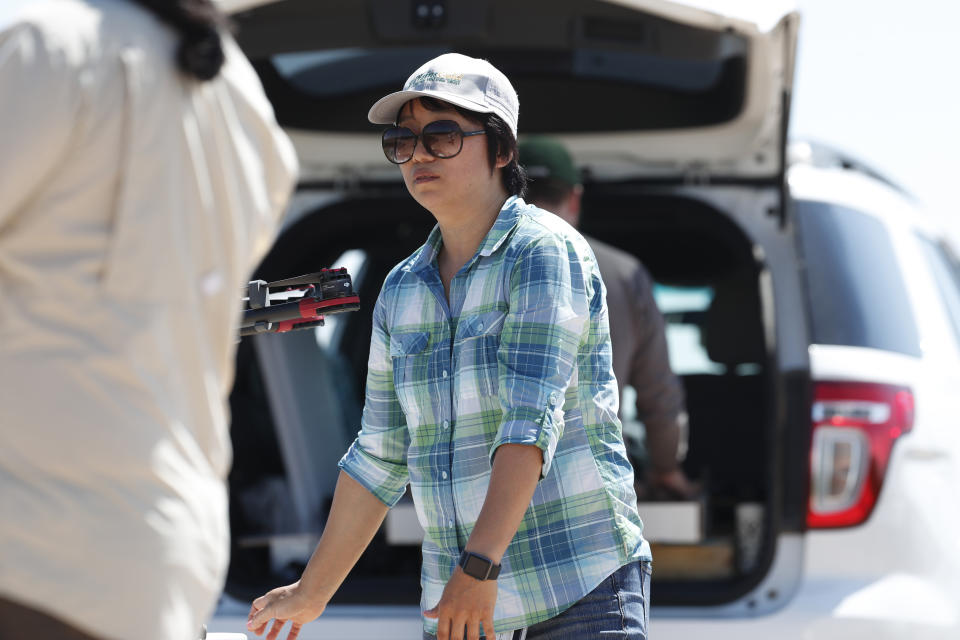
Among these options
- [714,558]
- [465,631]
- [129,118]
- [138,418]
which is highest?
[129,118]

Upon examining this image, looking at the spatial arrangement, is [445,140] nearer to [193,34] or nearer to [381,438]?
[381,438]

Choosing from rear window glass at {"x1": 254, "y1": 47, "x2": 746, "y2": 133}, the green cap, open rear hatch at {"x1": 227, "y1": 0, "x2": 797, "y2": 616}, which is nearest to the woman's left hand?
open rear hatch at {"x1": 227, "y1": 0, "x2": 797, "y2": 616}

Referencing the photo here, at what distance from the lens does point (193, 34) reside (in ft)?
4.92

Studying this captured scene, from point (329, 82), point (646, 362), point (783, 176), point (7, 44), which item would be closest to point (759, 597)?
point (646, 362)

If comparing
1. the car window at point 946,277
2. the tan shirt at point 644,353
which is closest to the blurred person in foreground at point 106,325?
the tan shirt at point 644,353

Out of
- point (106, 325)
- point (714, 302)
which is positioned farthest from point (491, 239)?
point (714, 302)

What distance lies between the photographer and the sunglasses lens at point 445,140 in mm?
2262

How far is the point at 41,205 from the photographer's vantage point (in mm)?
1394

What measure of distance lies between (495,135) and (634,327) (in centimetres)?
149

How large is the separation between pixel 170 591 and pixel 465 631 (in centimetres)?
69

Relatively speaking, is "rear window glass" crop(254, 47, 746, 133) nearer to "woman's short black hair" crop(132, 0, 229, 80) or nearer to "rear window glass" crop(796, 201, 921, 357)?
"rear window glass" crop(796, 201, 921, 357)

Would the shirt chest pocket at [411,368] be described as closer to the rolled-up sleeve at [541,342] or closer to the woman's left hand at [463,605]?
the rolled-up sleeve at [541,342]

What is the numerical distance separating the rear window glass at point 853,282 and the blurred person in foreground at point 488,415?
1.28 metres

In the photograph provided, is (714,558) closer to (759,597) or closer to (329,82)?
(759,597)
